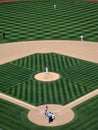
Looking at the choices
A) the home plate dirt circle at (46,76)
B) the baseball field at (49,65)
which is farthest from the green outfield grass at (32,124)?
the home plate dirt circle at (46,76)

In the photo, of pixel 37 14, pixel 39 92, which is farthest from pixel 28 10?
pixel 39 92

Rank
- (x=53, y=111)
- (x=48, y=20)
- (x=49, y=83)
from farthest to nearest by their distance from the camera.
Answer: (x=48, y=20) < (x=49, y=83) < (x=53, y=111)

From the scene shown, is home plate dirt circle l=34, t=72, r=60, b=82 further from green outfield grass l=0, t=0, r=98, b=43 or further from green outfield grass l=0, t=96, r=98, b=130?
green outfield grass l=0, t=0, r=98, b=43

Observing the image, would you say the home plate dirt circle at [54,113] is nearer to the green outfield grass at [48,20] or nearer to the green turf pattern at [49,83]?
the green turf pattern at [49,83]

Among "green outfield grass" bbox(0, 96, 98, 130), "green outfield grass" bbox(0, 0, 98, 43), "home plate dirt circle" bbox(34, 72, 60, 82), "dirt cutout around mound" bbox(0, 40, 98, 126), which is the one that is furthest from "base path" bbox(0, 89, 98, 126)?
"green outfield grass" bbox(0, 0, 98, 43)

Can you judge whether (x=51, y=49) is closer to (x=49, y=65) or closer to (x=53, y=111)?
(x=49, y=65)

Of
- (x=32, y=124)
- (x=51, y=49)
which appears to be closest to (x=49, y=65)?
(x=51, y=49)

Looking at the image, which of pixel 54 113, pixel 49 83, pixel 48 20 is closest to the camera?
pixel 54 113
